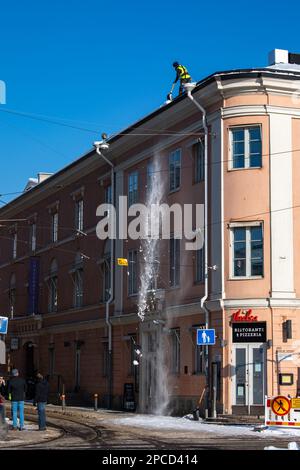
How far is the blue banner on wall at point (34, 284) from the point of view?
46812mm


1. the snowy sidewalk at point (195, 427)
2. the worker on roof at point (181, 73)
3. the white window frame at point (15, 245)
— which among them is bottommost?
the snowy sidewalk at point (195, 427)

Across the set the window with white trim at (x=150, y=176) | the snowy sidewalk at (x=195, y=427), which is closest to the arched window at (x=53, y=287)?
the window with white trim at (x=150, y=176)

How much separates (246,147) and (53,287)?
19.7 metres

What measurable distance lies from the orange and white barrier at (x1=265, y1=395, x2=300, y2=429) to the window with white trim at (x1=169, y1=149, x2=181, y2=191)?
42.9 feet

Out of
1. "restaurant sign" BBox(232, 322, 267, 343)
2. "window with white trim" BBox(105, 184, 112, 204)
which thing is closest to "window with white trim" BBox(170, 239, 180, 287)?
"restaurant sign" BBox(232, 322, 267, 343)

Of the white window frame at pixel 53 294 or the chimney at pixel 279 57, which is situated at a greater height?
the chimney at pixel 279 57

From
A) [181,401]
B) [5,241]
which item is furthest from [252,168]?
[5,241]

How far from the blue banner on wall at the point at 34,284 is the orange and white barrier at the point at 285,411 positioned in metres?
27.6

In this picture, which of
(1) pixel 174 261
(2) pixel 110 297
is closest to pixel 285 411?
(1) pixel 174 261

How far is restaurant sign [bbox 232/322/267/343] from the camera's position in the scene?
2759 centimetres

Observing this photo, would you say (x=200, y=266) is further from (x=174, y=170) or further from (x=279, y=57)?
(x=279, y=57)

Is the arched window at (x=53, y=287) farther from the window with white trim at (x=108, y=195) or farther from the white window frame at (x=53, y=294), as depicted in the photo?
the window with white trim at (x=108, y=195)

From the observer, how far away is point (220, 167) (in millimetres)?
29125
